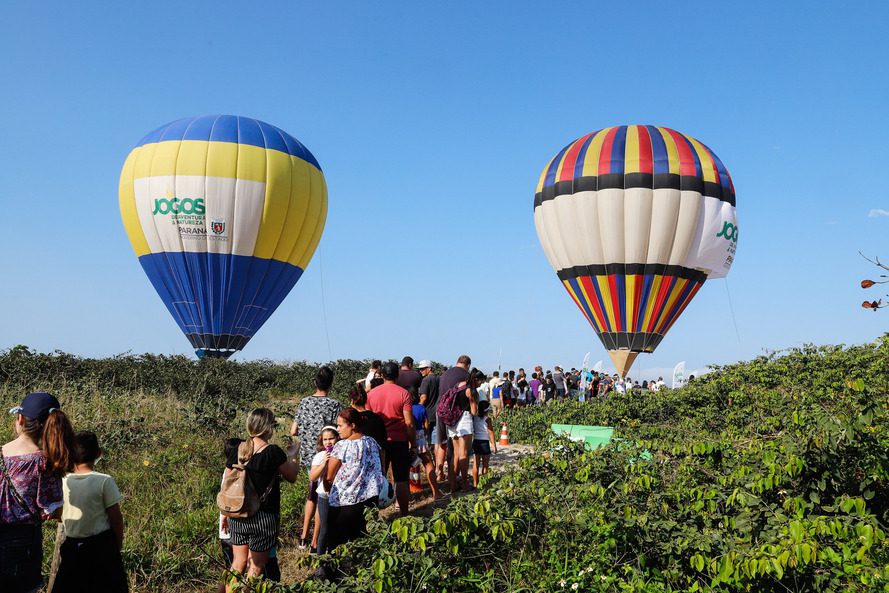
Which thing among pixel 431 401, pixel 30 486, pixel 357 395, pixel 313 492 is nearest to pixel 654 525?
pixel 357 395

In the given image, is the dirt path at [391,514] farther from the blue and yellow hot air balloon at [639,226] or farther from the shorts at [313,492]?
the blue and yellow hot air balloon at [639,226]

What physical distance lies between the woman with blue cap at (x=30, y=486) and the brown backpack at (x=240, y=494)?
1.03m

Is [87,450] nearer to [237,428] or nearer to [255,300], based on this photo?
[237,428]

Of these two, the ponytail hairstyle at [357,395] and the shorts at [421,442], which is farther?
the shorts at [421,442]

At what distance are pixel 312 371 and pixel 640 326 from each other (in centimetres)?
1285

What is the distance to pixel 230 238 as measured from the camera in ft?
77.6

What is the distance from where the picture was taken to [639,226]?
25328 millimetres

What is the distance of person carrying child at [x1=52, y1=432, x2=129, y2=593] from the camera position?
4.38m

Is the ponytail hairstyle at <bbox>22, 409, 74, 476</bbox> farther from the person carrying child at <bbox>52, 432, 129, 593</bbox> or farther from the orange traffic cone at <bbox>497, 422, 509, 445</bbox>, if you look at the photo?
the orange traffic cone at <bbox>497, 422, 509, 445</bbox>

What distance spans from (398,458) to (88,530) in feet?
11.3

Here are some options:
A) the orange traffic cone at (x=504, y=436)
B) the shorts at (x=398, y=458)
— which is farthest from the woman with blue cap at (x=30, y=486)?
the orange traffic cone at (x=504, y=436)

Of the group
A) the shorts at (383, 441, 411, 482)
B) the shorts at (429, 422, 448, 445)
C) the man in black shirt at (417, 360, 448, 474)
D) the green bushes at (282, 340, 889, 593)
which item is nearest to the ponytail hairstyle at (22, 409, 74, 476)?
the green bushes at (282, 340, 889, 593)

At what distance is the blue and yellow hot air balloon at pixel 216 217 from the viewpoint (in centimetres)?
2331

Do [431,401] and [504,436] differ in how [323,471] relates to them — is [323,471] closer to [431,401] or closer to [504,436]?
[431,401]
